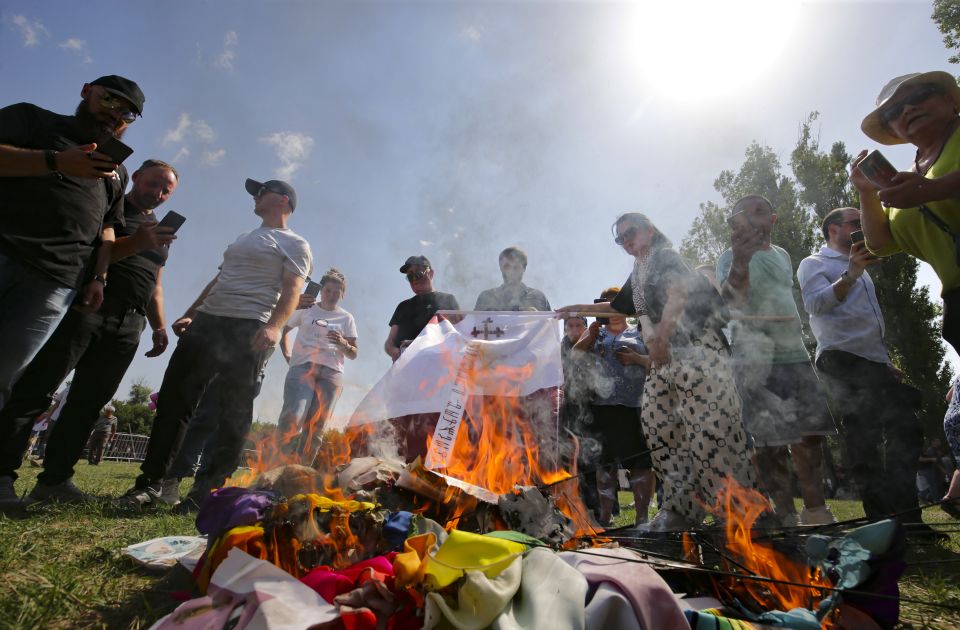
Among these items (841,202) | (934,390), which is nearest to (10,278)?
(841,202)

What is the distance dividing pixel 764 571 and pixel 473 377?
2.87 metres

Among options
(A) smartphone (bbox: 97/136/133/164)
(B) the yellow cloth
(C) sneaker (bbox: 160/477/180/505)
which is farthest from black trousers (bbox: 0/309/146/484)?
(B) the yellow cloth

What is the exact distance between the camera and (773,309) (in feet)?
13.0

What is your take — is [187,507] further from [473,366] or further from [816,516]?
[816,516]

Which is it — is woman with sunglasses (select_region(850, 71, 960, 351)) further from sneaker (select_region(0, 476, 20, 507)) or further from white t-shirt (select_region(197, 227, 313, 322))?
sneaker (select_region(0, 476, 20, 507))

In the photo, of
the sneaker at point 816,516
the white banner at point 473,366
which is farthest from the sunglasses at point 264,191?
the sneaker at point 816,516

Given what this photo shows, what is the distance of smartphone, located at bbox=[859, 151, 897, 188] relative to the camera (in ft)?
7.82

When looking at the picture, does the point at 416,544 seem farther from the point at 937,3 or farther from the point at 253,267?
the point at 937,3

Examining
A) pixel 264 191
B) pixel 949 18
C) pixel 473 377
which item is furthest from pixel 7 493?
pixel 949 18

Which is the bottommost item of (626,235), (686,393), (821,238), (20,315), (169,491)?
(169,491)

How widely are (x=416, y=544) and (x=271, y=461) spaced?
241 cm

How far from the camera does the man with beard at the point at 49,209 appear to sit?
9.53ft

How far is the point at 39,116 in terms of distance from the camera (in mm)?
3160

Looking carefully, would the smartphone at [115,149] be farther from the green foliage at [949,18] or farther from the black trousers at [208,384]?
the green foliage at [949,18]
